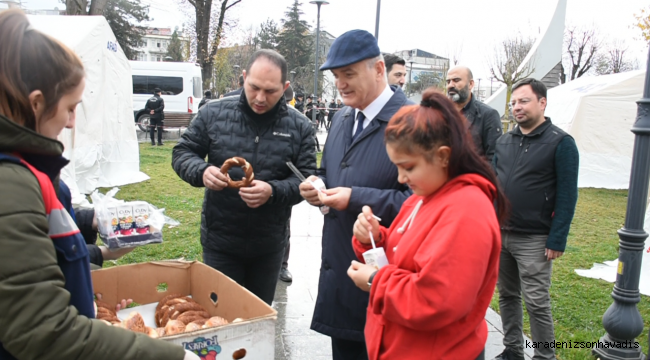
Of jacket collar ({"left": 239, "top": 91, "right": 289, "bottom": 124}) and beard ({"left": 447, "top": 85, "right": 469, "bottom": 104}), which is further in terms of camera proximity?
beard ({"left": 447, "top": 85, "right": 469, "bottom": 104})

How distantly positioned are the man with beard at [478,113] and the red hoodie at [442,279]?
289 centimetres

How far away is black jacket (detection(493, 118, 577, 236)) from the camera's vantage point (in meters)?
3.47

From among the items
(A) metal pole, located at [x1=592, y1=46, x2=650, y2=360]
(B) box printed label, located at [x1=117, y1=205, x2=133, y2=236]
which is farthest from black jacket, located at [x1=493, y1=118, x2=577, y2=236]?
(B) box printed label, located at [x1=117, y1=205, x2=133, y2=236]

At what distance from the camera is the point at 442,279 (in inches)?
56.4

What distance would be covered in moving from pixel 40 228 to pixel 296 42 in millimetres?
56540

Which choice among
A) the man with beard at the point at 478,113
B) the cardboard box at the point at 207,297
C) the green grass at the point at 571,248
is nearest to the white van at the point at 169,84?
the green grass at the point at 571,248

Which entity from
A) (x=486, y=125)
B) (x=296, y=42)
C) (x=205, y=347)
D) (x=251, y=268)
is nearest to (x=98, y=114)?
(x=251, y=268)

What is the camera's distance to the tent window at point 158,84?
22328 millimetres

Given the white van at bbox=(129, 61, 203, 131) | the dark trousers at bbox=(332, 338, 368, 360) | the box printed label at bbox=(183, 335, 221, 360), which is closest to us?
the box printed label at bbox=(183, 335, 221, 360)

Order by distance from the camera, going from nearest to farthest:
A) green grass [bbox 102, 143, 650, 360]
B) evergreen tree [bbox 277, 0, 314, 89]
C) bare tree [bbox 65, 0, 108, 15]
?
1. green grass [bbox 102, 143, 650, 360]
2. bare tree [bbox 65, 0, 108, 15]
3. evergreen tree [bbox 277, 0, 314, 89]

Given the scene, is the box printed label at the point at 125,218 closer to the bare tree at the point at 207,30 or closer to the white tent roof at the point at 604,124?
the white tent roof at the point at 604,124

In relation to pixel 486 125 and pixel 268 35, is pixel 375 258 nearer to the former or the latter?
pixel 486 125

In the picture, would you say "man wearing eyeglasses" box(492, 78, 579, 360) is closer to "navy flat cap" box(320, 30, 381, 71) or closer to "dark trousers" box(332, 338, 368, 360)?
"dark trousers" box(332, 338, 368, 360)

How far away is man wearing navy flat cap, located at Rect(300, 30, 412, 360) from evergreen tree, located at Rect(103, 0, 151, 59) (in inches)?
1749
